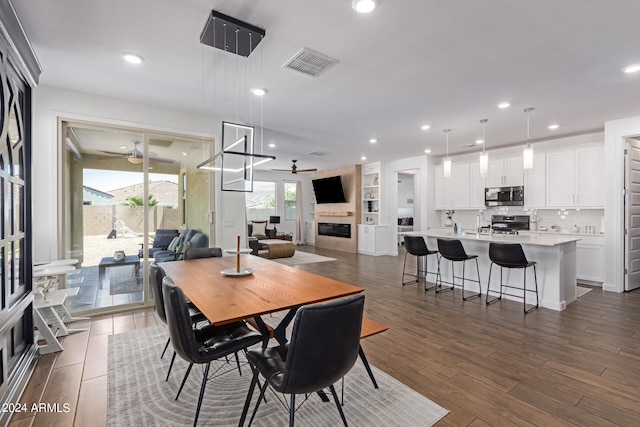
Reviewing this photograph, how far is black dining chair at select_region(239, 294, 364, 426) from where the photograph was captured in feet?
4.42

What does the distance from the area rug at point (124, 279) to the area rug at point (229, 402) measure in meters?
1.72

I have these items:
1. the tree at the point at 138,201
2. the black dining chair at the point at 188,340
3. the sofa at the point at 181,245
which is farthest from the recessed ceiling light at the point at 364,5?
the sofa at the point at 181,245

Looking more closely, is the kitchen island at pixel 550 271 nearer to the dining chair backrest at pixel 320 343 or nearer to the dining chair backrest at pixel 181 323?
the dining chair backrest at pixel 320 343

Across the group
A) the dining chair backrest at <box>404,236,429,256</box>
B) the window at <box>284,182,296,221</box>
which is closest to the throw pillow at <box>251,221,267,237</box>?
the window at <box>284,182,296,221</box>

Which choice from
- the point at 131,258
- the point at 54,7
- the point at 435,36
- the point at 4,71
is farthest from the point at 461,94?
the point at 131,258

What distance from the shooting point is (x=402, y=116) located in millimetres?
4590

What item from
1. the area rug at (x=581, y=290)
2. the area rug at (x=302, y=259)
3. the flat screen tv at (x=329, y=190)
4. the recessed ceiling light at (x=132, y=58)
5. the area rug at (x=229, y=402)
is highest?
the recessed ceiling light at (x=132, y=58)

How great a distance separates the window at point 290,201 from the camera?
11328 mm

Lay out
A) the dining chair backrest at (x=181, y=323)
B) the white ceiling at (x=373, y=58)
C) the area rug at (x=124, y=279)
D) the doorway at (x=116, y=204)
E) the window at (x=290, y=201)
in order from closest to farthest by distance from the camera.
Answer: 1. the dining chair backrest at (x=181, y=323)
2. the white ceiling at (x=373, y=58)
3. the doorway at (x=116, y=204)
4. the area rug at (x=124, y=279)
5. the window at (x=290, y=201)

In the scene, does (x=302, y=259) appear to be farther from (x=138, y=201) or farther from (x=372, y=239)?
(x=138, y=201)

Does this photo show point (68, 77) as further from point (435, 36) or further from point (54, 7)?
point (435, 36)

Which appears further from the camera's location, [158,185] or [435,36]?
[158,185]

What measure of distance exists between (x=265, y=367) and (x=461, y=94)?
3.68 metres

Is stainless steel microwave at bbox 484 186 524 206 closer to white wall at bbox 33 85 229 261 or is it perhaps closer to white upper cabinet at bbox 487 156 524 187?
white upper cabinet at bbox 487 156 524 187
